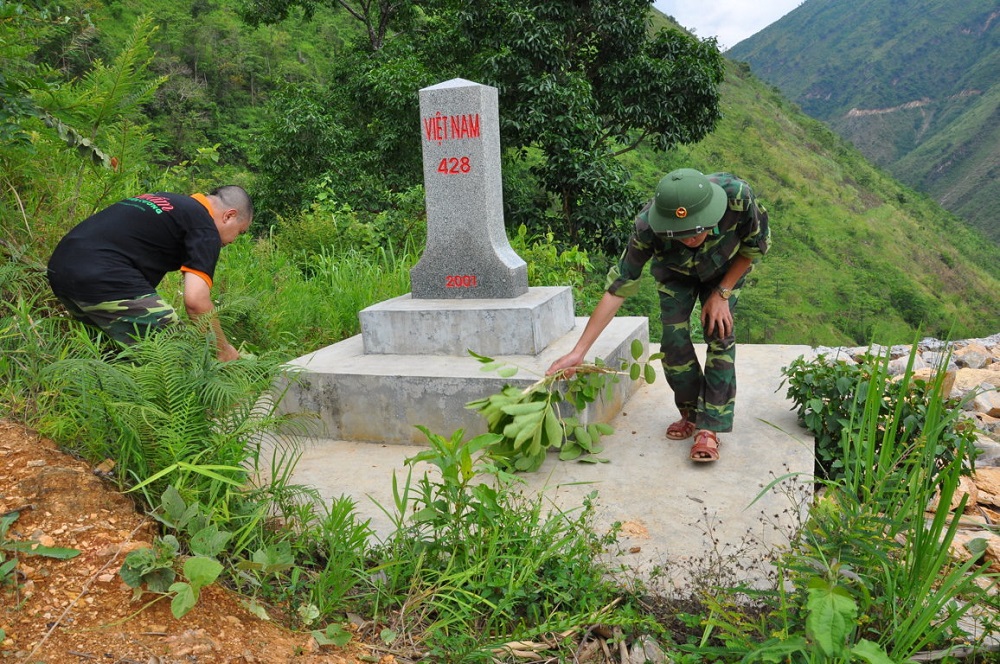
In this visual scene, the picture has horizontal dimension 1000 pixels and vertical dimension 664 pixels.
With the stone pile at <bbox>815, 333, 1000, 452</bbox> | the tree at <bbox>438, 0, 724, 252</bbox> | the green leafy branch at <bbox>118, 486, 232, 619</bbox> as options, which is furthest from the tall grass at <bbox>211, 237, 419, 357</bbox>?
the tree at <bbox>438, 0, 724, 252</bbox>

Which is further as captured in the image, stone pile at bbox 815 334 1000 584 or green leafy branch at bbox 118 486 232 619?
stone pile at bbox 815 334 1000 584

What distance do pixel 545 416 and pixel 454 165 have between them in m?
2.02

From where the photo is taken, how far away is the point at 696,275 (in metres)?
3.68

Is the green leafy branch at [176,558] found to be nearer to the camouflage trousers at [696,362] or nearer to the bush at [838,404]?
the camouflage trousers at [696,362]

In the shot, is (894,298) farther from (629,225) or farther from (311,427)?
(311,427)

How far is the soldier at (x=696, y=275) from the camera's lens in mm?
3230

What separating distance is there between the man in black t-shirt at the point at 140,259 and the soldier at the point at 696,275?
1729 mm

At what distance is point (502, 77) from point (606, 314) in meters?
8.28

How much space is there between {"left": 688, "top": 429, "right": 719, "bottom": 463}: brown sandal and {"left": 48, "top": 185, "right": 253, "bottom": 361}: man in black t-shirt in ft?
7.02

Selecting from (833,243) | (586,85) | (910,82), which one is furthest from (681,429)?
(910,82)

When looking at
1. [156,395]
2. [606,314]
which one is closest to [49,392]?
[156,395]

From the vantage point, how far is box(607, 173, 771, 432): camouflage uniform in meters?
3.47

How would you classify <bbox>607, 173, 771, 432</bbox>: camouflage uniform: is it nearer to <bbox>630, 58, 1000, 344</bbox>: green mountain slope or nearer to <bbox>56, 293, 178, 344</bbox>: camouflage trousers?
<bbox>56, 293, 178, 344</bbox>: camouflage trousers

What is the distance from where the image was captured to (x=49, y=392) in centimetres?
258
